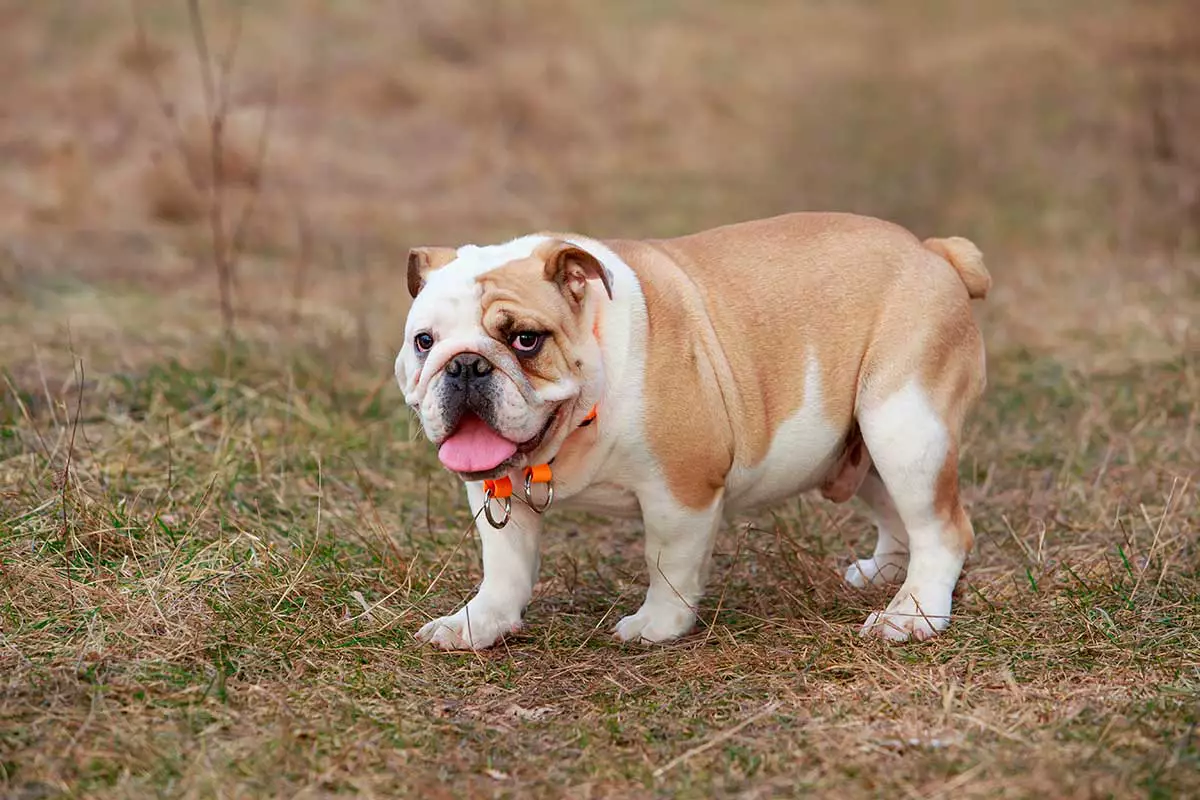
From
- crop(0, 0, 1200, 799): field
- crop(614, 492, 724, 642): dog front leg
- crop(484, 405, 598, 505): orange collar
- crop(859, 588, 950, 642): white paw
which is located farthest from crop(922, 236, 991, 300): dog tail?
crop(484, 405, 598, 505): orange collar

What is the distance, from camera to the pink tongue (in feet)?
13.4

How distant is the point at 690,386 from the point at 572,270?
1.75 feet

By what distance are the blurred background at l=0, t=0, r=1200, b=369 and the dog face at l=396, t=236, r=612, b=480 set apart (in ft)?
11.8

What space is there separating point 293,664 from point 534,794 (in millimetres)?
1065

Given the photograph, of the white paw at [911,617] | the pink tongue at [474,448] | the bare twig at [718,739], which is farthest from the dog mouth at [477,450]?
the white paw at [911,617]

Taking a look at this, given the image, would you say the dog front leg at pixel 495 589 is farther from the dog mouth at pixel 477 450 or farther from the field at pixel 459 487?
the dog mouth at pixel 477 450

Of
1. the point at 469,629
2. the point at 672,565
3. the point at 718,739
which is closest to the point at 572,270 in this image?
the point at 672,565

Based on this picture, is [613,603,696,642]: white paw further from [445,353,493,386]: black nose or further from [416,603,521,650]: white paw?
[445,353,493,386]: black nose

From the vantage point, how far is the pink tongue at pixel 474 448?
4.08 m

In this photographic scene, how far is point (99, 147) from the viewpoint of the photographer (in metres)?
13.1

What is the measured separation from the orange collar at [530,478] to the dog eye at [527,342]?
284 mm

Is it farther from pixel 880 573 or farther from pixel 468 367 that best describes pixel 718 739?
pixel 880 573

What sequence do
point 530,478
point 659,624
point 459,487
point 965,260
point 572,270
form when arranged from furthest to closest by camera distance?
1. point 459,487
2. point 965,260
3. point 659,624
4. point 530,478
5. point 572,270

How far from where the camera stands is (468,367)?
3988mm
